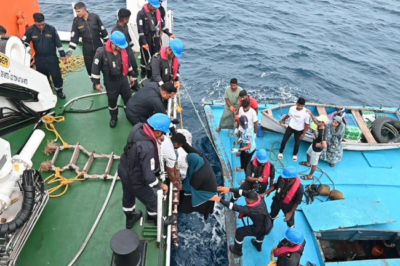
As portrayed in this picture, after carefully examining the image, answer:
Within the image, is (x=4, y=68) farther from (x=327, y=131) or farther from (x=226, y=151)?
(x=327, y=131)

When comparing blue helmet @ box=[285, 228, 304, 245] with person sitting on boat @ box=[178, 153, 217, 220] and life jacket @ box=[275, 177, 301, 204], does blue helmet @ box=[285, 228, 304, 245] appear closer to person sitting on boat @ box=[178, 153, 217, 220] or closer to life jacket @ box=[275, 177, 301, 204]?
life jacket @ box=[275, 177, 301, 204]

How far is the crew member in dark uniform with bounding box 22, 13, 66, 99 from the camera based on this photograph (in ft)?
21.8

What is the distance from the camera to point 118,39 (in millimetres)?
5875

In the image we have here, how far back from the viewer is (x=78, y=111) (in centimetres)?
732

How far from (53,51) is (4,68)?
2881mm

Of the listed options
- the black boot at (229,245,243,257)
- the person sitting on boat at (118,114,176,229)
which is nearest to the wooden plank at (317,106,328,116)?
the black boot at (229,245,243,257)

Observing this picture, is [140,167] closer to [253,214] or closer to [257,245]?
[253,214]

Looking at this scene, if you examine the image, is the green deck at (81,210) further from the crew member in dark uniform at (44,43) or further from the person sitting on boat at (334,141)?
the person sitting on boat at (334,141)

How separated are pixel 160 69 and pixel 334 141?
4.65 metres

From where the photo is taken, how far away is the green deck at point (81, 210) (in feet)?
15.1

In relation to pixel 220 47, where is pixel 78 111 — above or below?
above

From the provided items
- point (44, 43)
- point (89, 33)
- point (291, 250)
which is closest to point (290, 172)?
point (291, 250)

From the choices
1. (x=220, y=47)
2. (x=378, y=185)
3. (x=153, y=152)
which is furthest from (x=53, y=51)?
(x=220, y=47)

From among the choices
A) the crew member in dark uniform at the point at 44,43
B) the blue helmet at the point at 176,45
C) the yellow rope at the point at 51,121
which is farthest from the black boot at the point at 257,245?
the crew member in dark uniform at the point at 44,43
